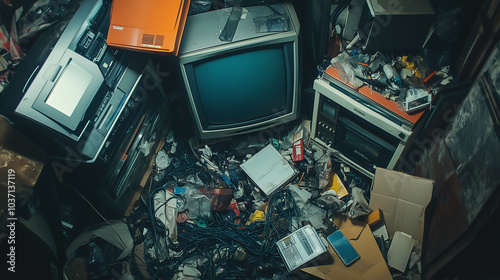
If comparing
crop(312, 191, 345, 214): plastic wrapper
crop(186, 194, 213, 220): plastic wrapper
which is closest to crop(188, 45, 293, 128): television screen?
crop(186, 194, 213, 220): plastic wrapper

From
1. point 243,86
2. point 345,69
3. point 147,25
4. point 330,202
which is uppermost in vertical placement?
point 147,25

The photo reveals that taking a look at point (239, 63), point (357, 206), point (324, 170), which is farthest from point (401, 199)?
point (239, 63)

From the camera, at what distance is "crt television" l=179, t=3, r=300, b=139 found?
Answer: 1.81 m

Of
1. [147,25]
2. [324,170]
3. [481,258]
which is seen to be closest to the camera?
[481,258]

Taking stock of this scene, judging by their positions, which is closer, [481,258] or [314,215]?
[481,258]

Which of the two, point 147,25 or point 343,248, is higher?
point 147,25

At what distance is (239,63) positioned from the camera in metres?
1.88

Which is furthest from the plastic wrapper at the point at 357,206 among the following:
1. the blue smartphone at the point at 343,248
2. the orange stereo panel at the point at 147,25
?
the orange stereo panel at the point at 147,25

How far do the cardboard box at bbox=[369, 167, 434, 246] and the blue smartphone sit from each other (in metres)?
0.28

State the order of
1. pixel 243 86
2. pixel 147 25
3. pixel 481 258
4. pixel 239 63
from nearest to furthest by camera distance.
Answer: pixel 481 258
pixel 147 25
pixel 239 63
pixel 243 86

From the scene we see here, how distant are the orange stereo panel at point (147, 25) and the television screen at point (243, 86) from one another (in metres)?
0.22

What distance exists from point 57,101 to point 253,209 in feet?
4.72

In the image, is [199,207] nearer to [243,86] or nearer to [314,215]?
[314,215]

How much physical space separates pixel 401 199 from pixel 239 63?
126 cm
